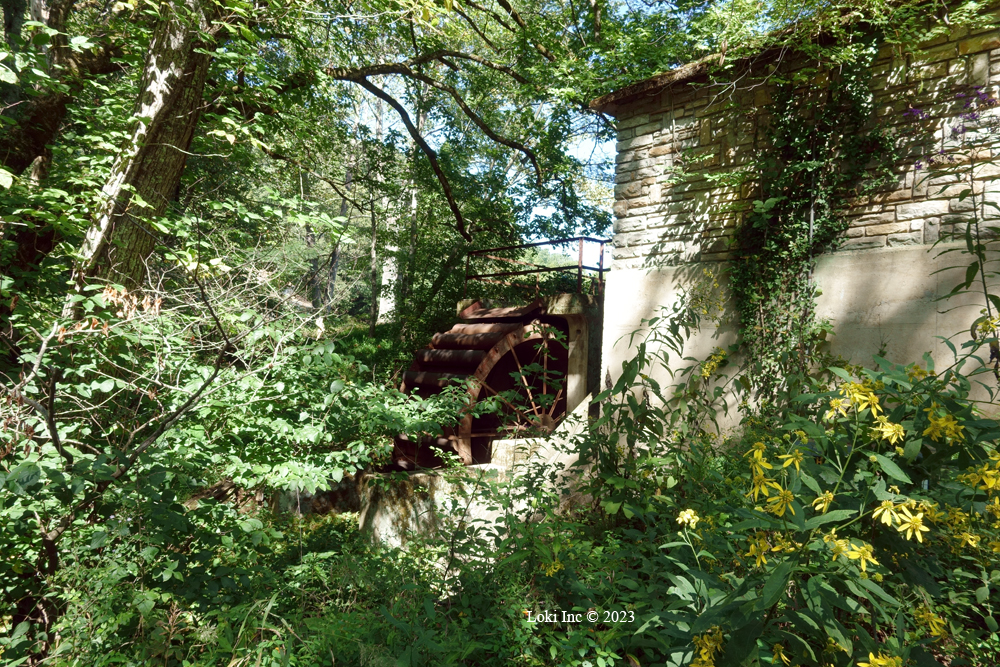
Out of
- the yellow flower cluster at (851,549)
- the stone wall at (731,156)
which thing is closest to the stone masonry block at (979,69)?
the stone wall at (731,156)

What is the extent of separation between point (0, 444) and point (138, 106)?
8.60 feet

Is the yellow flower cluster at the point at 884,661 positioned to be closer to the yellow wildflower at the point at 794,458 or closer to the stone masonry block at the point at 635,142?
the yellow wildflower at the point at 794,458

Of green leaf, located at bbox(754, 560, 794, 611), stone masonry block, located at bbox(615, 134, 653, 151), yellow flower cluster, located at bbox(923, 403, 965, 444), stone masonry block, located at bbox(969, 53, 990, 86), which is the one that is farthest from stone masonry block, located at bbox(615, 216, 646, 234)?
green leaf, located at bbox(754, 560, 794, 611)

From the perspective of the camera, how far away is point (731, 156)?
523 cm

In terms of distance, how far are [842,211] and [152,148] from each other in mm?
5414

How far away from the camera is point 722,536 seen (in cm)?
218

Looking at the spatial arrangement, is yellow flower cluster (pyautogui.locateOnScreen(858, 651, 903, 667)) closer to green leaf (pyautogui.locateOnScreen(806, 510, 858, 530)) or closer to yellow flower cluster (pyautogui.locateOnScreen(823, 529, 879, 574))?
yellow flower cluster (pyautogui.locateOnScreen(823, 529, 879, 574))

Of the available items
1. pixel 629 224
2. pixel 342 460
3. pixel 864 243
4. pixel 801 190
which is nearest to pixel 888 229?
pixel 864 243

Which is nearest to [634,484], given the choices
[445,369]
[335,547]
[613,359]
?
[335,547]

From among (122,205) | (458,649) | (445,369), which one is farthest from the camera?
(445,369)

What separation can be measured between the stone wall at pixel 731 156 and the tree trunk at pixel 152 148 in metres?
3.96

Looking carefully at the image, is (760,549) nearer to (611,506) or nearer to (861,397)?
(861,397)

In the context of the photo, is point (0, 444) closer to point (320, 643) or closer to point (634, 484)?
point (320, 643)

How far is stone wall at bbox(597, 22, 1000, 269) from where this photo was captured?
4137 mm
